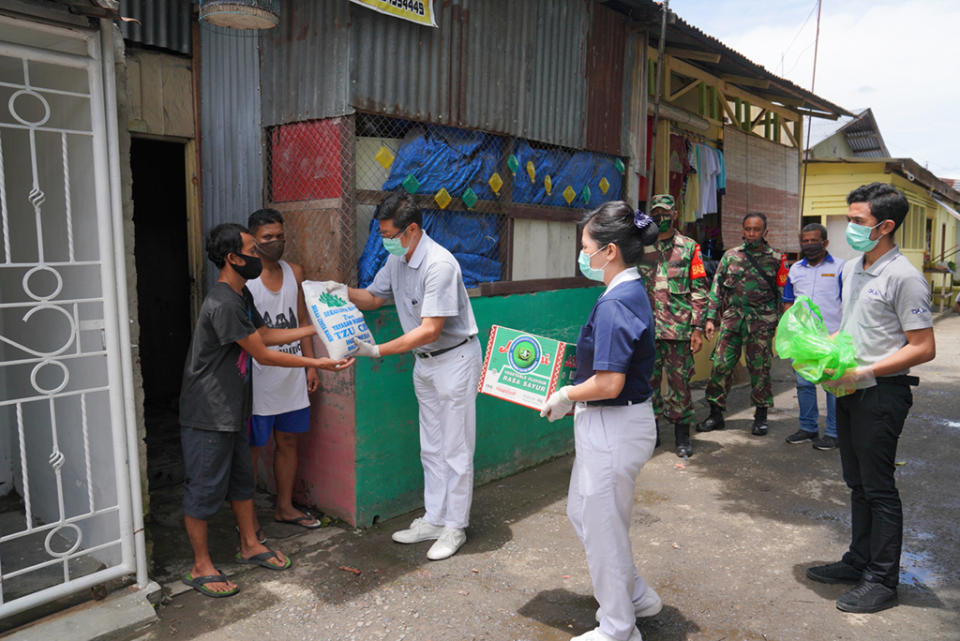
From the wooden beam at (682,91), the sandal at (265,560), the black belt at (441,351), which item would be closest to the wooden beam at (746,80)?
the wooden beam at (682,91)

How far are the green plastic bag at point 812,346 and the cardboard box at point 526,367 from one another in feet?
3.60

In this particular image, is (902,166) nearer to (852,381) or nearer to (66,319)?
(852,381)

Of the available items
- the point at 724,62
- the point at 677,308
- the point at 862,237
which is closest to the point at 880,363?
the point at 862,237

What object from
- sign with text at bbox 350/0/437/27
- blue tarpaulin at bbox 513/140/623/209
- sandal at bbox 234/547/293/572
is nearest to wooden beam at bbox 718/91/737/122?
blue tarpaulin at bbox 513/140/623/209

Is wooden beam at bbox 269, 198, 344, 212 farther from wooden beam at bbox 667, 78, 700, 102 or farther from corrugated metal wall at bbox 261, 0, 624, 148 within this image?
wooden beam at bbox 667, 78, 700, 102

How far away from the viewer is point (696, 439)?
6352 mm

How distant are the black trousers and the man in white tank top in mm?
2970

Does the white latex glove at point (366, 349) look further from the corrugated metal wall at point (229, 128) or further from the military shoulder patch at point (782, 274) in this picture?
the military shoulder patch at point (782, 274)

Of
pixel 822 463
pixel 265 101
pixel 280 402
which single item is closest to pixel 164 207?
pixel 265 101

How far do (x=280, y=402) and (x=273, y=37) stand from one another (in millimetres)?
2324

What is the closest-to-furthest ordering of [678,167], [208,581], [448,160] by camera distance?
[208,581] < [448,160] < [678,167]

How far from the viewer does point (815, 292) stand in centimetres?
603

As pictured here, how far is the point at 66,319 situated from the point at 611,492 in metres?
2.98

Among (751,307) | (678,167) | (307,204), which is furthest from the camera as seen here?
(678,167)
